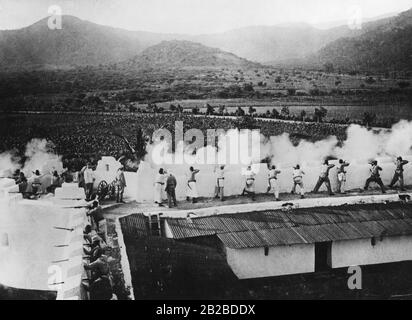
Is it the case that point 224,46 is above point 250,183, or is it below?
above

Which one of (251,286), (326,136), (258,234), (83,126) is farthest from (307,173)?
(83,126)

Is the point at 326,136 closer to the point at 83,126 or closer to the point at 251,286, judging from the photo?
the point at 251,286

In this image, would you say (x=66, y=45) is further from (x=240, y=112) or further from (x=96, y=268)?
(x=96, y=268)

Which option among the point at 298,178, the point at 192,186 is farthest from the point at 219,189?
the point at 298,178

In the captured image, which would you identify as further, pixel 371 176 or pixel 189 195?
pixel 371 176

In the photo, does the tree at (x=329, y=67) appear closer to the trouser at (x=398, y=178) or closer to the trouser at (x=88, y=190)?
the trouser at (x=398, y=178)

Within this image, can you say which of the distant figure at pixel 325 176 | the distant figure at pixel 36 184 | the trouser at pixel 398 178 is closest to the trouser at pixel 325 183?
the distant figure at pixel 325 176
